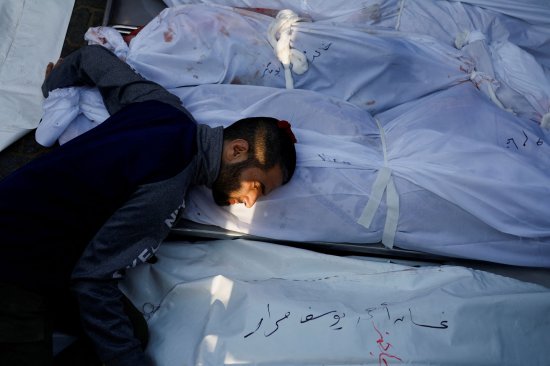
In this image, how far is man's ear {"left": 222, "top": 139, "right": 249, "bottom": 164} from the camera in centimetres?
184

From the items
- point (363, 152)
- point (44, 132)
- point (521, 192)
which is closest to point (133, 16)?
point (44, 132)

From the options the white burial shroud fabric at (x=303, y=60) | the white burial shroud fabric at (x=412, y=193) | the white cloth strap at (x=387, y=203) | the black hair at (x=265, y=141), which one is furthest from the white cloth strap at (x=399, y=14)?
the black hair at (x=265, y=141)

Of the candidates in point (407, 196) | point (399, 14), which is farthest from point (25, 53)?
point (407, 196)

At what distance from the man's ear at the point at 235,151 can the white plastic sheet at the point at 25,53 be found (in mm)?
1224

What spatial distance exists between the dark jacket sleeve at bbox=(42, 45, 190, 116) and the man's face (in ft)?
1.15

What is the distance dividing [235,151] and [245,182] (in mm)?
121

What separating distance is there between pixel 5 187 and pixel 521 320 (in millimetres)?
1797

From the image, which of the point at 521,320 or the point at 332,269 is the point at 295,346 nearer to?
the point at 332,269

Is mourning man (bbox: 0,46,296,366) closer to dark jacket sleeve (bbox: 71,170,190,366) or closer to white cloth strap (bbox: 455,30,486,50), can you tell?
dark jacket sleeve (bbox: 71,170,190,366)

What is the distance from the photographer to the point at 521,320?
5.82 ft

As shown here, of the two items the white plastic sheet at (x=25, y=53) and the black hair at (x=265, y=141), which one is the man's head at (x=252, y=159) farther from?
the white plastic sheet at (x=25, y=53)

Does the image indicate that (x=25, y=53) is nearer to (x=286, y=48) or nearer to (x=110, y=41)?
(x=110, y=41)

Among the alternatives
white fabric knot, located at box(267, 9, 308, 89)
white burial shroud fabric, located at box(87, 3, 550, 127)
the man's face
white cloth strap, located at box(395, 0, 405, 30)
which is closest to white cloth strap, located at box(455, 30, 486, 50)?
white burial shroud fabric, located at box(87, 3, 550, 127)

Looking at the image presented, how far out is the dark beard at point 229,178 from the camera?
1.83 metres
